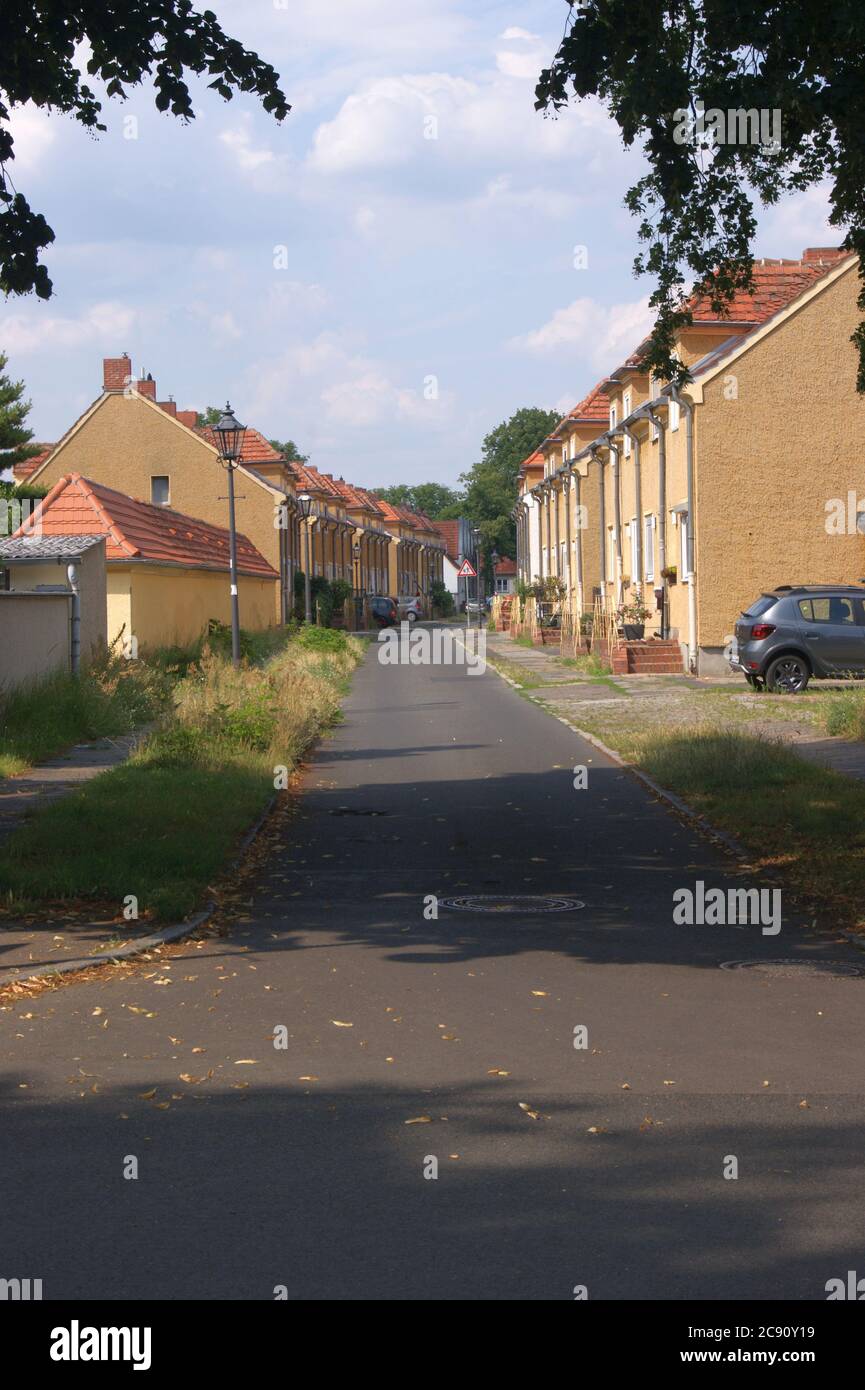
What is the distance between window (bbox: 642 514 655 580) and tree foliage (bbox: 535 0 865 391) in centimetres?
2592

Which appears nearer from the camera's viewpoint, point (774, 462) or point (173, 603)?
point (774, 462)

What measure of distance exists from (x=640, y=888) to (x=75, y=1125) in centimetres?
545

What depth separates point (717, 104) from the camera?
9023 millimetres

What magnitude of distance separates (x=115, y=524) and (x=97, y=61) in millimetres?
19672

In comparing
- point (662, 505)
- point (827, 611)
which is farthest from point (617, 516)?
point (827, 611)

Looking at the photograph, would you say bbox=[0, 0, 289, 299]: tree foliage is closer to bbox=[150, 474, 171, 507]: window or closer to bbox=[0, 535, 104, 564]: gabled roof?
bbox=[0, 535, 104, 564]: gabled roof

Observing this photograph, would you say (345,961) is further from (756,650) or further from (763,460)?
(763,460)

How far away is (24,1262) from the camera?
427 cm

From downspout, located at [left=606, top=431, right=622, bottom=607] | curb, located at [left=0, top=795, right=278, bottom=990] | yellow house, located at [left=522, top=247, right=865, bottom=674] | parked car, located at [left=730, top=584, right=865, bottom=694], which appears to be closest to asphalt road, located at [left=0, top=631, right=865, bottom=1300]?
curb, located at [left=0, top=795, right=278, bottom=990]

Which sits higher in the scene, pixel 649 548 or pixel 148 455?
pixel 148 455

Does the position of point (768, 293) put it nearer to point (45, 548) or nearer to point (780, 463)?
point (780, 463)

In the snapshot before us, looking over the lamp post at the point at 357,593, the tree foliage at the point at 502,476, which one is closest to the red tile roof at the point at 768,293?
the lamp post at the point at 357,593
